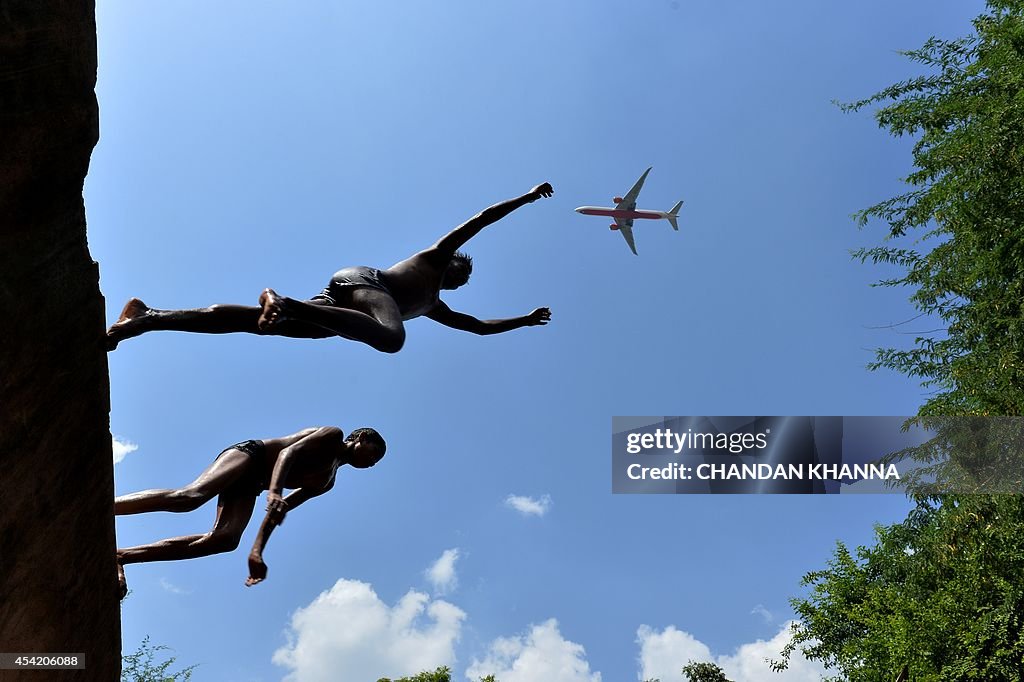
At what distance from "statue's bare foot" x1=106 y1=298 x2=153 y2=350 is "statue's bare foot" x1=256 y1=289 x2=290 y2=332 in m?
0.54

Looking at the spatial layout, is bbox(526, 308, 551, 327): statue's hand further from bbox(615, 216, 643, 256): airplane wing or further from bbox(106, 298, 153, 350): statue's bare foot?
bbox(615, 216, 643, 256): airplane wing

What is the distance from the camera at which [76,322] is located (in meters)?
2.89

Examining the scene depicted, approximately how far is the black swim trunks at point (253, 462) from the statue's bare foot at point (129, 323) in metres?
0.83

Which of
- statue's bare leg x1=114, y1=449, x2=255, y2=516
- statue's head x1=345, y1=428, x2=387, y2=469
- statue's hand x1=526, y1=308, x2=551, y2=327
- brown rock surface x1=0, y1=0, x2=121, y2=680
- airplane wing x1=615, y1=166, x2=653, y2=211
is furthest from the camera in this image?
airplane wing x1=615, y1=166, x2=653, y2=211

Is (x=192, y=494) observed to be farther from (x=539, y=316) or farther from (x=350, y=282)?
(x=539, y=316)

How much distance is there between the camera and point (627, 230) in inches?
1471

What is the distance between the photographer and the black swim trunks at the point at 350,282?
4.09 m

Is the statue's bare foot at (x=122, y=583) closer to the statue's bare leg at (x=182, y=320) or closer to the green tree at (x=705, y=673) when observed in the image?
the statue's bare leg at (x=182, y=320)

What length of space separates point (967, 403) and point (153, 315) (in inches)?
474

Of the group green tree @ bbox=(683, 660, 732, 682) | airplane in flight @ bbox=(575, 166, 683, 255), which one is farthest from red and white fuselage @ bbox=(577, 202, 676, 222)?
green tree @ bbox=(683, 660, 732, 682)

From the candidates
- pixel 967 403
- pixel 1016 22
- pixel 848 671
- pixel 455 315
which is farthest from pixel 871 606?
pixel 455 315

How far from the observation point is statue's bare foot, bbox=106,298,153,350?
332cm

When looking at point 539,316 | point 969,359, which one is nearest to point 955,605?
point 969,359

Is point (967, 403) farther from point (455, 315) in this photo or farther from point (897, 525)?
point (455, 315)
